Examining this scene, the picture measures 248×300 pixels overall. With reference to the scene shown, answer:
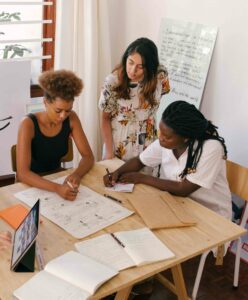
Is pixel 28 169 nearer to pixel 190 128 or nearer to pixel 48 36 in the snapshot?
pixel 190 128

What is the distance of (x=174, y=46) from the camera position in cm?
295

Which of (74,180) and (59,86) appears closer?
(74,180)

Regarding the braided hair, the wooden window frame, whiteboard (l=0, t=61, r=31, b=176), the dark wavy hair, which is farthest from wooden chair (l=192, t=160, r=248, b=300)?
the wooden window frame

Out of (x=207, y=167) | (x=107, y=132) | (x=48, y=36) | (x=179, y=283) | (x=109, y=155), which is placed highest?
(x=48, y=36)

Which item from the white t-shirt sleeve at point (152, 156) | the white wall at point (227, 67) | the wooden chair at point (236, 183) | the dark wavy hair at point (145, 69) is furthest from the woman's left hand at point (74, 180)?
the white wall at point (227, 67)

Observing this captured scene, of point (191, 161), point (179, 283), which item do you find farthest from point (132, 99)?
point (179, 283)

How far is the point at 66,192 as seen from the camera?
1.75 m

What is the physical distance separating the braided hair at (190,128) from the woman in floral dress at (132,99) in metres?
0.45

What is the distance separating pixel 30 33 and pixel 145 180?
71.3 inches

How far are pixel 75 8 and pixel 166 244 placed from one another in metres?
2.13

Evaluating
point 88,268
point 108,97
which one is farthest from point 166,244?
point 108,97

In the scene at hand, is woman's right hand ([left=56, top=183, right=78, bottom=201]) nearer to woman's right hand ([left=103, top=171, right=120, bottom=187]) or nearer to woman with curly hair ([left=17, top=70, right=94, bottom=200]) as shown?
woman with curly hair ([left=17, top=70, right=94, bottom=200])

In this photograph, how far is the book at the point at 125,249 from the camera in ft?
4.49

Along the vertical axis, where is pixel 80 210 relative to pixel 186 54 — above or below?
below
